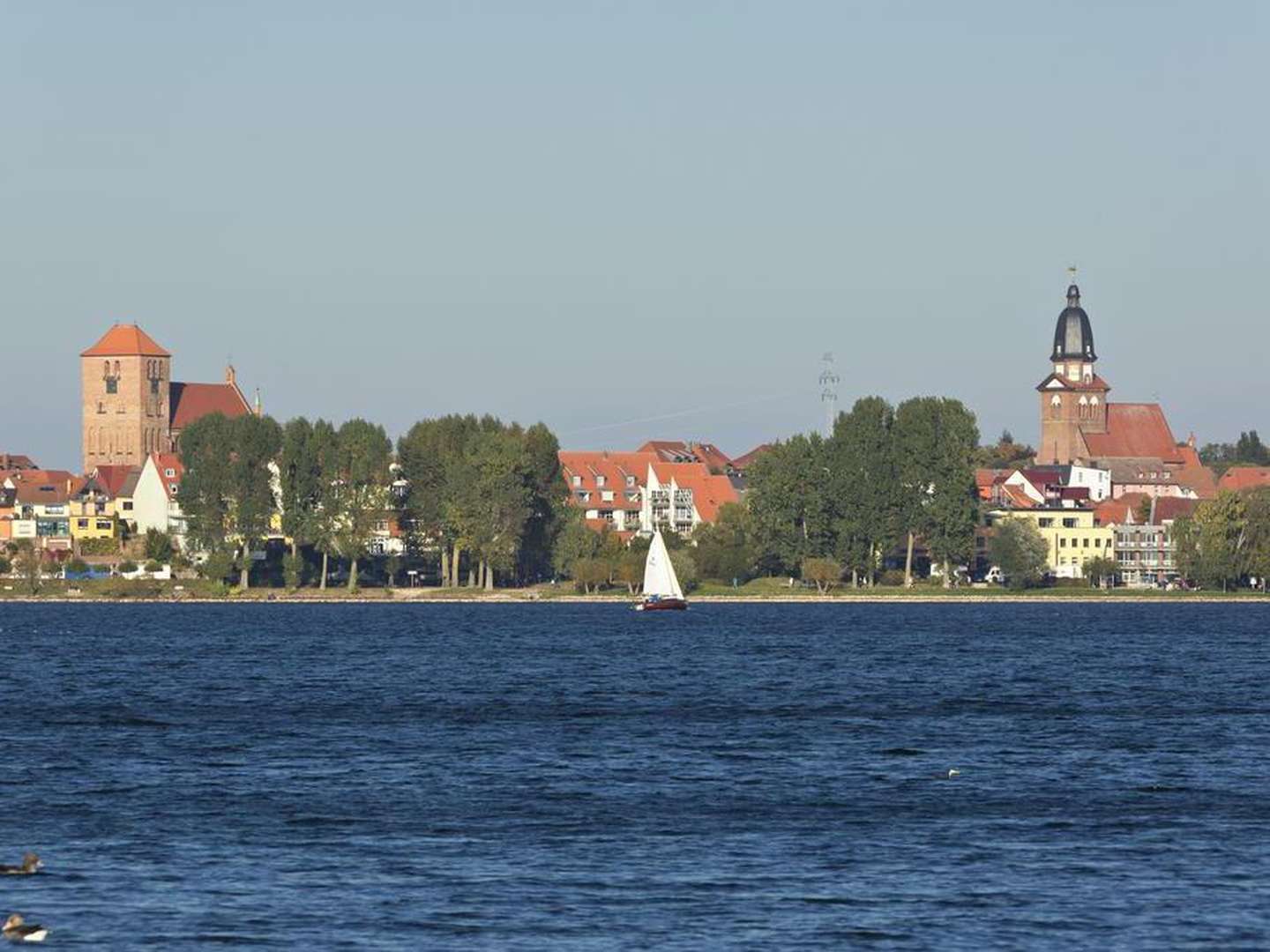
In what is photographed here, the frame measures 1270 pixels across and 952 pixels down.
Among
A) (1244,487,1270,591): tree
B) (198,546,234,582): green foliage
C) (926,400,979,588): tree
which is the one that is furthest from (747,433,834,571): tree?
(198,546,234,582): green foliage

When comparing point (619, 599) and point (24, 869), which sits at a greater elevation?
point (619, 599)

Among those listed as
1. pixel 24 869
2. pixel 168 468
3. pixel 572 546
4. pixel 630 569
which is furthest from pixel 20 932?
pixel 168 468

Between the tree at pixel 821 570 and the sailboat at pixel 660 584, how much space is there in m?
14.1

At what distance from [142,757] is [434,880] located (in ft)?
60.4

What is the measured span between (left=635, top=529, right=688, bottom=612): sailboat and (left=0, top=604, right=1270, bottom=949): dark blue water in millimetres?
59636

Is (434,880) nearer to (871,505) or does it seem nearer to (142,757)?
(142,757)

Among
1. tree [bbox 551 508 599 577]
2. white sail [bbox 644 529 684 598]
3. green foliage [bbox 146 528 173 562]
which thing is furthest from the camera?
green foliage [bbox 146 528 173 562]

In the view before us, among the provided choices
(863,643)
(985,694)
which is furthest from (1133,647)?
(985,694)

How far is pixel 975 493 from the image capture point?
542 feet

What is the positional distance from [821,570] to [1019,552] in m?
18.6

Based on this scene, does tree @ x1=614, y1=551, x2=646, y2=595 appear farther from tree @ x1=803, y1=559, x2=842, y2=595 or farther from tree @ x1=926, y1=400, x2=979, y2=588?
tree @ x1=926, y1=400, x2=979, y2=588

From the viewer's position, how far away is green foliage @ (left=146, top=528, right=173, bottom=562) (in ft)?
573

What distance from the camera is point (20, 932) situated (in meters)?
29.8

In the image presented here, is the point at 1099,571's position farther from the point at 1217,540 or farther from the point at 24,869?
the point at 24,869
